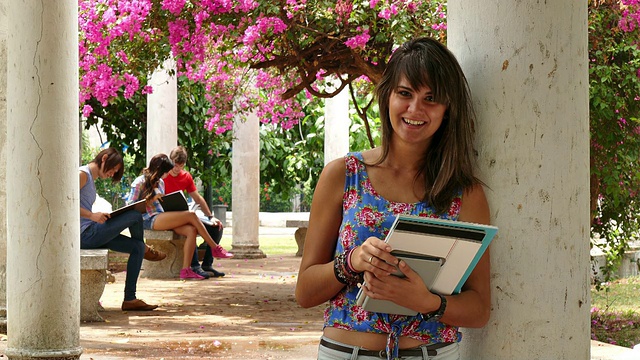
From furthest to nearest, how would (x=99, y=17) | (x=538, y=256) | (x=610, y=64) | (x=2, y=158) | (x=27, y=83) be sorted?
(x=99, y=17) < (x=610, y=64) < (x=2, y=158) < (x=27, y=83) < (x=538, y=256)

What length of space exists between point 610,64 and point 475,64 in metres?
6.65

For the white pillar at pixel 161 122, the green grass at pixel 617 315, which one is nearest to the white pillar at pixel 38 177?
the green grass at pixel 617 315

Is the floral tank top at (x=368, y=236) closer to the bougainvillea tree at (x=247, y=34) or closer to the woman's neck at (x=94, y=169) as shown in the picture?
the bougainvillea tree at (x=247, y=34)

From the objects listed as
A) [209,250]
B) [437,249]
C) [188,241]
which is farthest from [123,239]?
[437,249]

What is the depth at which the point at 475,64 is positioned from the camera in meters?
2.82

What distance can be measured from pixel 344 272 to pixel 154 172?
31.1ft

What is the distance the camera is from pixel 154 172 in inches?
472

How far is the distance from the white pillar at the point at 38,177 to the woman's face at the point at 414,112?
13.2 ft

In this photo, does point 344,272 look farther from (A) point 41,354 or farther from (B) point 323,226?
(A) point 41,354

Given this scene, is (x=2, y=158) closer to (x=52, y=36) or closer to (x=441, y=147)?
(x=52, y=36)

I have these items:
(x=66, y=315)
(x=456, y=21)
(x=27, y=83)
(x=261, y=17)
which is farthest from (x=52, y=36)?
(x=456, y=21)

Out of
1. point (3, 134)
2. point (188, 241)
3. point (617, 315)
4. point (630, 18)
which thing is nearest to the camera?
point (3, 134)

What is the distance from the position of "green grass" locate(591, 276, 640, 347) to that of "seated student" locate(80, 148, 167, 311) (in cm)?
399

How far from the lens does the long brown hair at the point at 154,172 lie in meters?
11.9
